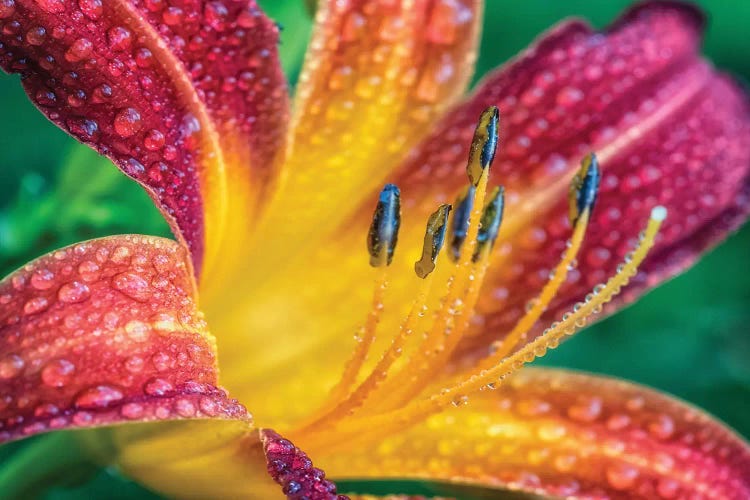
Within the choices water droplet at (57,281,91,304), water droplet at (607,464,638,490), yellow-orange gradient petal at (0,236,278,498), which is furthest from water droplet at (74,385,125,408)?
water droplet at (607,464,638,490)

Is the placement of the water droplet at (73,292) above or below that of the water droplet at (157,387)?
above

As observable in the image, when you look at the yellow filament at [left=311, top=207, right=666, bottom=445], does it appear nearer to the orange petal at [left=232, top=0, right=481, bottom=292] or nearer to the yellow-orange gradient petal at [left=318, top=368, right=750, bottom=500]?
the yellow-orange gradient petal at [left=318, top=368, right=750, bottom=500]

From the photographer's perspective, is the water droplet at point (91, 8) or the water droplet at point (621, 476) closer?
the water droplet at point (91, 8)

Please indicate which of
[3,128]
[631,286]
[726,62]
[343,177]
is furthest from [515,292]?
[726,62]

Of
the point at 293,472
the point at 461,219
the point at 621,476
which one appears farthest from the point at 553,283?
the point at 293,472

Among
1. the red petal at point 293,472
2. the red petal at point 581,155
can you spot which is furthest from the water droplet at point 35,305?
the red petal at point 581,155

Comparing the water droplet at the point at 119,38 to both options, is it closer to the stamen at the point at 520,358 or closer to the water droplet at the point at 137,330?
the water droplet at the point at 137,330

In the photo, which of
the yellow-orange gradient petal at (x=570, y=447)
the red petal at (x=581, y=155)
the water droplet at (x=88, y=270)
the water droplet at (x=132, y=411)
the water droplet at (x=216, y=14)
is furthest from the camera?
the red petal at (x=581, y=155)
